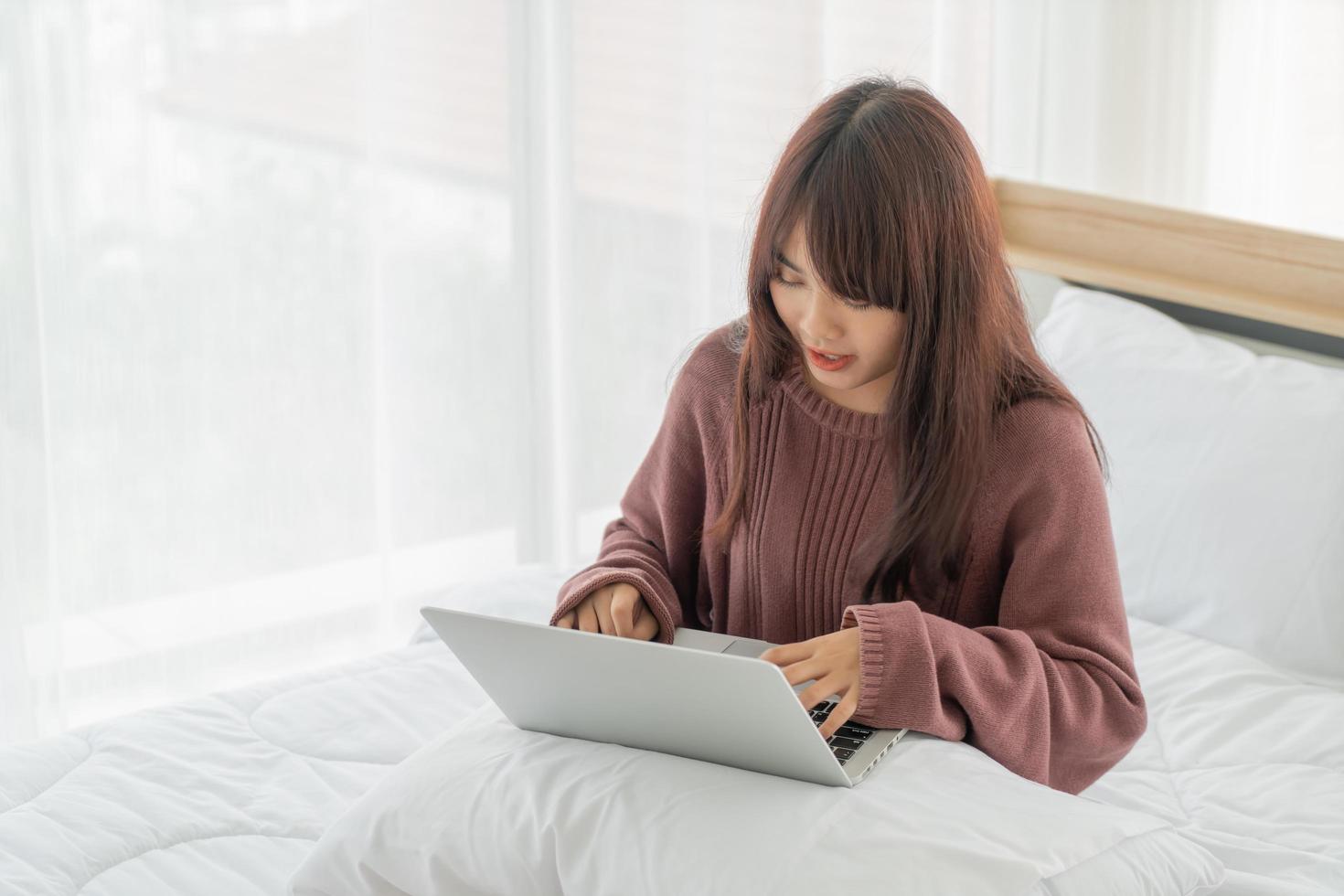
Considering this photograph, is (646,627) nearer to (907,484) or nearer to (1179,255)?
(907,484)

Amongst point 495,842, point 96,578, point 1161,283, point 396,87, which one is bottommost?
point 96,578

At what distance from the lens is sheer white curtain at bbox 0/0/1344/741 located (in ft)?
5.42

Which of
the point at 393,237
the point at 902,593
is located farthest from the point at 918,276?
the point at 393,237

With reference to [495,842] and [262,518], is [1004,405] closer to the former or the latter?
[495,842]

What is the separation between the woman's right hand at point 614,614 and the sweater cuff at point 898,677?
222 millimetres

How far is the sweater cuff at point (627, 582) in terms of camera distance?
1.09 m

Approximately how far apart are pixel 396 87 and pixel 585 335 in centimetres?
51

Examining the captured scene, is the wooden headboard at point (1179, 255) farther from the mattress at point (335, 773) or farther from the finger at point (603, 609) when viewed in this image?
the finger at point (603, 609)

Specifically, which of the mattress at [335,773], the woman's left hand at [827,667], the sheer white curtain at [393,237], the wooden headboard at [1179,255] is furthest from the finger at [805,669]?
the wooden headboard at [1179,255]

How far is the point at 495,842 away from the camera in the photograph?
850 mm

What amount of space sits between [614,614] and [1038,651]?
33 centimetres

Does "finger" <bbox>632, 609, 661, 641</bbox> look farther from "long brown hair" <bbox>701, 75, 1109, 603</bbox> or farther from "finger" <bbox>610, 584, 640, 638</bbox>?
"long brown hair" <bbox>701, 75, 1109, 603</bbox>

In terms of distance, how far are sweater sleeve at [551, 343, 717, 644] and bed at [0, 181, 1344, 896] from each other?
10.5 inches

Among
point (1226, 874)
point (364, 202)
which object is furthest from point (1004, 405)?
point (364, 202)
